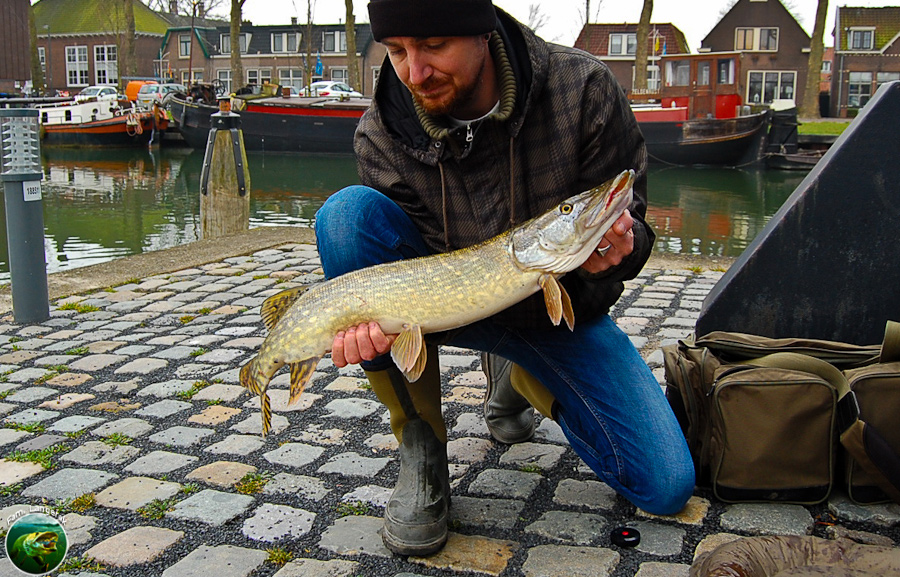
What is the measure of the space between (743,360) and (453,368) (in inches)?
72.4

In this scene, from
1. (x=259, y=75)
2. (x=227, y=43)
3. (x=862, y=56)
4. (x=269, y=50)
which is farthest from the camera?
(x=259, y=75)

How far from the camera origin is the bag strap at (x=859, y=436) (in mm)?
2605

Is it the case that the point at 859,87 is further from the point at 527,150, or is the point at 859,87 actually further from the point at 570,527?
the point at 570,527

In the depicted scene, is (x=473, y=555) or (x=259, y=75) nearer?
(x=473, y=555)

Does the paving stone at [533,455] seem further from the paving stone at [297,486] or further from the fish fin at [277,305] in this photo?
the fish fin at [277,305]

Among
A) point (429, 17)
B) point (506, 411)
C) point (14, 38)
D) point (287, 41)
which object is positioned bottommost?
point (506, 411)

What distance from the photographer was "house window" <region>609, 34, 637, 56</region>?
161ft

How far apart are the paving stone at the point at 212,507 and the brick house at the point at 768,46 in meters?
50.8

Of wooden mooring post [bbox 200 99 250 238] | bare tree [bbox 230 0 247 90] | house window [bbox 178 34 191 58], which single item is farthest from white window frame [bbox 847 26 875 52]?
wooden mooring post [bbox 200 99 250 238]

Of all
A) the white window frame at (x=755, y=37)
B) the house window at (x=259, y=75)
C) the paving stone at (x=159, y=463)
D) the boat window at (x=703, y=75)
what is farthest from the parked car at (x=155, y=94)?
the paving stone at (x=159, y=463)

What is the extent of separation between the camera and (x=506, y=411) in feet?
11.3

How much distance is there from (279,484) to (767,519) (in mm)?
1740

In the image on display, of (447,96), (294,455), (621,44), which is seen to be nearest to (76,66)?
(621,44)

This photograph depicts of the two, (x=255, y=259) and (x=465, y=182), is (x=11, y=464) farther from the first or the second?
(x=255, y=259)
